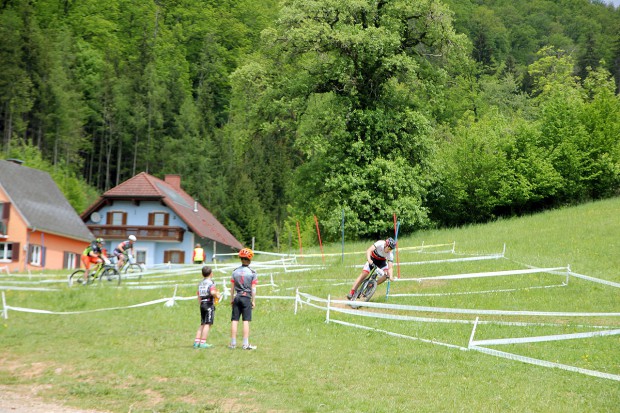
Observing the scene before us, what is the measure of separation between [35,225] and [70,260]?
6.47 metres

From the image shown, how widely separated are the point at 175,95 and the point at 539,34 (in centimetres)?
7058

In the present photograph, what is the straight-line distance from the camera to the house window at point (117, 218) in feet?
207

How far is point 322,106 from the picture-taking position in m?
44.8

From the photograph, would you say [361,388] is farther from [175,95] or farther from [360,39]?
[175,95]

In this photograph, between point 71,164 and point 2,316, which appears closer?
point 2,316

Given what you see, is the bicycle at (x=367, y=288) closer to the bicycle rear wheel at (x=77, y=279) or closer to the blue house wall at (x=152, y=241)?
the bicycle rear wheel at (x=77, y=279)

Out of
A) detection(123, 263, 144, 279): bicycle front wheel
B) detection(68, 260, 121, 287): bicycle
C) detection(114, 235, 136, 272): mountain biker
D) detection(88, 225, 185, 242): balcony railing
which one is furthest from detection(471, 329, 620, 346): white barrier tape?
detection(88, 225, 185, 242): balcony railing

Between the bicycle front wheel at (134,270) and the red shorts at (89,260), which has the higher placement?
the red shorts at (89,260)

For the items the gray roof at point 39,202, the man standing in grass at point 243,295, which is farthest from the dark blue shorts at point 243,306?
the gray roof at point 39,202

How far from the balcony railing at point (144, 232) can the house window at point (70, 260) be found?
2966 mm

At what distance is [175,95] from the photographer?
344 feet

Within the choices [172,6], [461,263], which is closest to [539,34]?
[172,6]

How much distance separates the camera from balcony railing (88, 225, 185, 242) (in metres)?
62.0

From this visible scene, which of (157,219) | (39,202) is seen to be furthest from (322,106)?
(39,202)
